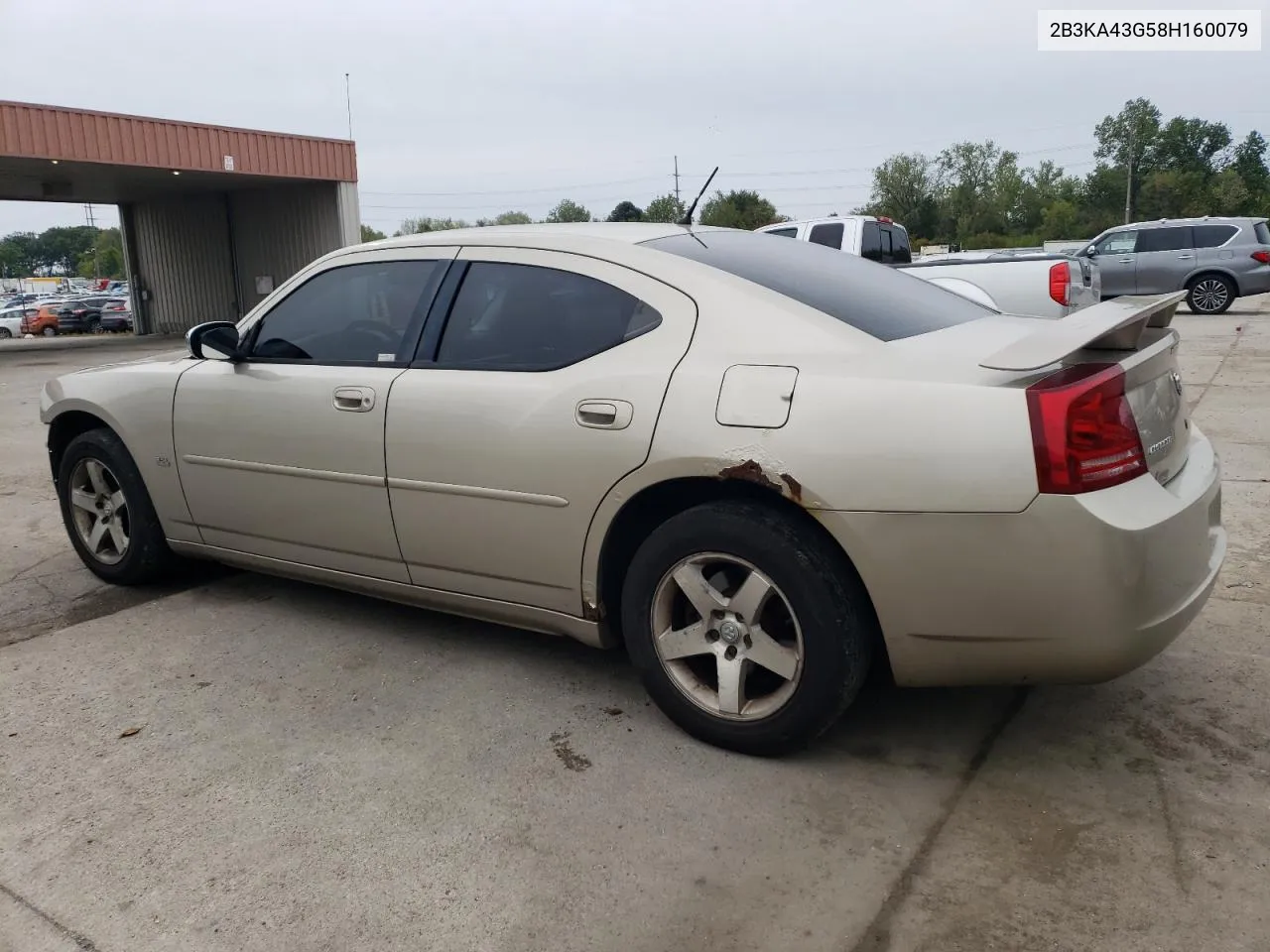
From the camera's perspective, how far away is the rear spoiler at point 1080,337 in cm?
248

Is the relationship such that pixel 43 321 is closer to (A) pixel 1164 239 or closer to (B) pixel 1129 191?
(A) pixel 1164 239

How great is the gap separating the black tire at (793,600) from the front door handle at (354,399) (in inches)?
47.8

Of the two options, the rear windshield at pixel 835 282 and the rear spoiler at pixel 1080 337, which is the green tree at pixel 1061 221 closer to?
the rear windshield at pixel 835 282

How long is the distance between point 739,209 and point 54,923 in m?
55.4

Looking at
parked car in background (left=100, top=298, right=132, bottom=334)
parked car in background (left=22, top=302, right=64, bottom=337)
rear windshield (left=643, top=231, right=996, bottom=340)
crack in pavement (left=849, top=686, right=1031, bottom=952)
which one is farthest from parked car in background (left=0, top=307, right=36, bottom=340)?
crack in pavement (left=849, top=686, right=1031, bottom=952)

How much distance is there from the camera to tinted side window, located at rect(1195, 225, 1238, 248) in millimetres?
18172

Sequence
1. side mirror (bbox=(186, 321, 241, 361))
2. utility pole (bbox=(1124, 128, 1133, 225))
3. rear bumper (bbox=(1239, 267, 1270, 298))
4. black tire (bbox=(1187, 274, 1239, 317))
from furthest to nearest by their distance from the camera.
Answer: utility pole (bbox=(1124, 128, 1133, 225))
black tire (bbox=(1187, 274, 1239, 317))
rear bumper (bbox=(1239, 267, 1270, 298))
side mirror (bbox=(186, 321, 241, 361))

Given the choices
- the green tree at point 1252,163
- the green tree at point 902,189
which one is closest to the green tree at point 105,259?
the green tree at point 902,189

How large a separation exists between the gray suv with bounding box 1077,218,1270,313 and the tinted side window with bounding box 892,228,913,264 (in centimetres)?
677

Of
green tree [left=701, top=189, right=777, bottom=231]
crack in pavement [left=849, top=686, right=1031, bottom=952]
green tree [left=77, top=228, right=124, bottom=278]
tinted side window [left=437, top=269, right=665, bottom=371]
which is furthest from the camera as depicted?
green tree [left=77, top=228, right=124, bottom=278]

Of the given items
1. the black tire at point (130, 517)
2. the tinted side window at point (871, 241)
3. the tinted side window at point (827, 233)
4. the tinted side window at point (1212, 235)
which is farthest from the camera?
the tinted side window at point (1212, 235)

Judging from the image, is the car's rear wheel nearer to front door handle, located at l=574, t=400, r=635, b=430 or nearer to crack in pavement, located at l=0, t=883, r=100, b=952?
front door handle, located at l=574, t=400, r=635, b=430

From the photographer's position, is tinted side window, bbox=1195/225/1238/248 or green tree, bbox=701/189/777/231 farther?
green tree, bbox=701/189/777/231

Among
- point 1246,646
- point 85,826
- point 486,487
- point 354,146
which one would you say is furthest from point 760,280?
point 354,146
